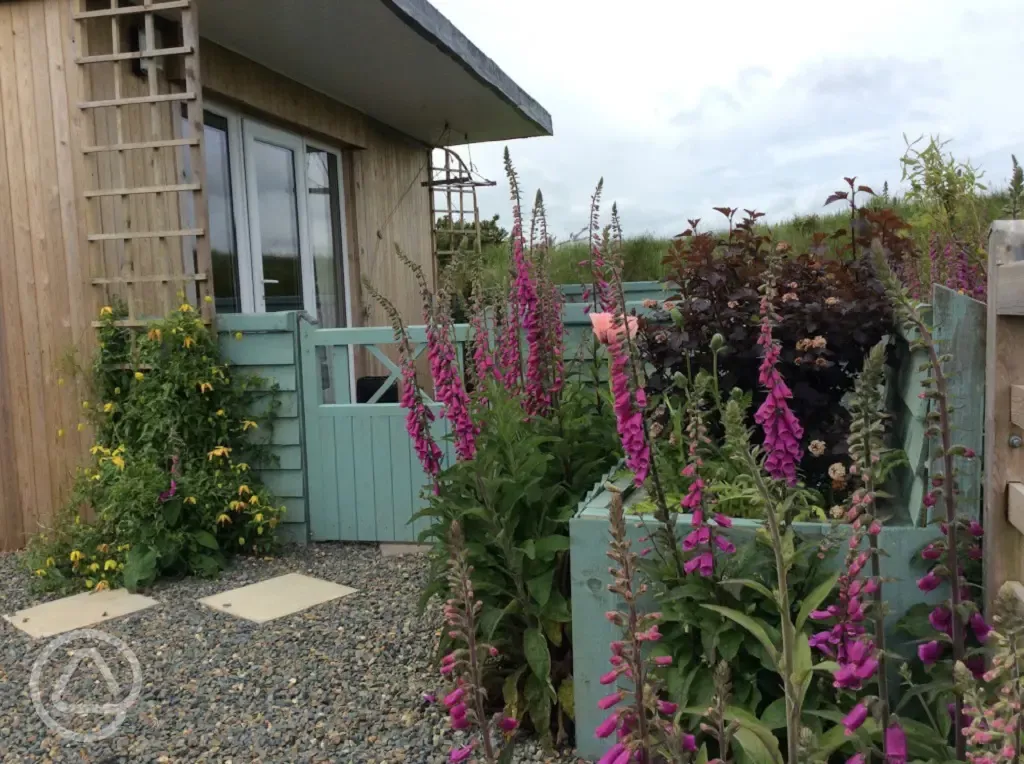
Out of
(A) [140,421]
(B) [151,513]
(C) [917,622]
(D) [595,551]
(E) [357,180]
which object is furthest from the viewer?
(E) [357,180]

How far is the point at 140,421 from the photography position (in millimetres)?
4141

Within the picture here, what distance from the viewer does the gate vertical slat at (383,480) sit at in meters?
4.24

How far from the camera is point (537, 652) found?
7.60ft

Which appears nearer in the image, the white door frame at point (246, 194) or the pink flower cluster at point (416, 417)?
the pink flower cluster at point (416, 417)

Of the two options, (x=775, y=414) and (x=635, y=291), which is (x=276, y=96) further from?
(x=775, y=414)

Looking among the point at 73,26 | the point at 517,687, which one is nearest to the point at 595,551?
the point at 517,687

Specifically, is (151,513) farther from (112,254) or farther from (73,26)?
(73,26)

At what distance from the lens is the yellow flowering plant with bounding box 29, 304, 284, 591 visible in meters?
3.86

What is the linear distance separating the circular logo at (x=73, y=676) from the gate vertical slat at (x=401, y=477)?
1.45 m

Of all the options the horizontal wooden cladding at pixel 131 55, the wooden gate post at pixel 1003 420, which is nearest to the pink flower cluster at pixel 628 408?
the wooden gate post at pixel 1003 420

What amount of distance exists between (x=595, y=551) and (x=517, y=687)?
0.51m

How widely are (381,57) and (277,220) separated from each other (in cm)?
141

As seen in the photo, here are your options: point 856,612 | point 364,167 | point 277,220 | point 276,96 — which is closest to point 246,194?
point 277,220

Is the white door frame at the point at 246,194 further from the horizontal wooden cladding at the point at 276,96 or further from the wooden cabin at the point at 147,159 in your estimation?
the horizontal wooden cladding at the point at 276,96
